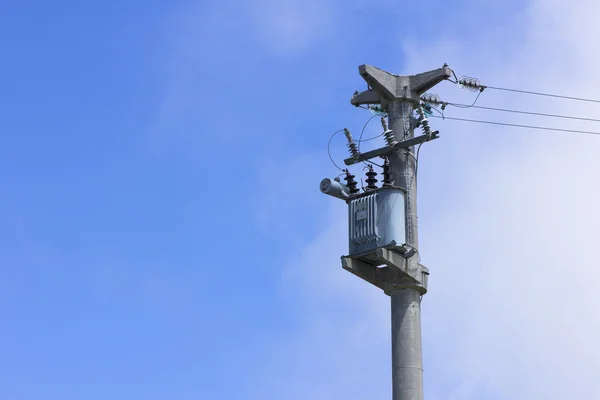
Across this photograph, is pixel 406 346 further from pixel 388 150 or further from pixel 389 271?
pixel 388 150

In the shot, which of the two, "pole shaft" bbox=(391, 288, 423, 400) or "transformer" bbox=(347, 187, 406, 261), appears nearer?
"pole shaft" bbox=(391, 288, 423, 400)

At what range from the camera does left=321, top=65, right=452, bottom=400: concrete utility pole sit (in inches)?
1057

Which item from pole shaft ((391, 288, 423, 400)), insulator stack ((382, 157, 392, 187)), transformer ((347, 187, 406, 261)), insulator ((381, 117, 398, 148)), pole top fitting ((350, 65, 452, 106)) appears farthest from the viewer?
pole top fitting ((350, 65, 452, 106))

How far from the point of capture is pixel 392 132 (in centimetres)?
2859

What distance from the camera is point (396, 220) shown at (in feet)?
89.9

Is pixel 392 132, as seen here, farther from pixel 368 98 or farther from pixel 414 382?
pixel 414 382

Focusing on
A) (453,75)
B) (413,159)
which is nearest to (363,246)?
(413,159)

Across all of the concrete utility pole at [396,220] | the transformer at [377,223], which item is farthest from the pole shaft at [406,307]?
the transformer at [377,223]

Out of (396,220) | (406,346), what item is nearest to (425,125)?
(396,220)

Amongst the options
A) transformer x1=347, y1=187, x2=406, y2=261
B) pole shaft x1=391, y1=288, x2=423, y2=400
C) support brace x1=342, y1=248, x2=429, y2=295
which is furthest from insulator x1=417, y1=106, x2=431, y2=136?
pole shaft x1=391, y1=288, x2=423, y2=400

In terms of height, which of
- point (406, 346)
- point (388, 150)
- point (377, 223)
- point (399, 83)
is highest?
point (399, 83)

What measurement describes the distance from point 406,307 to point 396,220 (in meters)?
1.96

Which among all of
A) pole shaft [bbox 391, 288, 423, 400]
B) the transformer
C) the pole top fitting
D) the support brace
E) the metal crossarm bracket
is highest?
the pole top fitting

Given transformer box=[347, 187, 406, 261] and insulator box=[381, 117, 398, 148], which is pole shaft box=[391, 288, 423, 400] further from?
insulator box=[381, 117, 398, 148]
